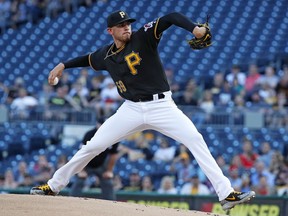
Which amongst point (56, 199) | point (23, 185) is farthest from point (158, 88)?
point (23, 185)

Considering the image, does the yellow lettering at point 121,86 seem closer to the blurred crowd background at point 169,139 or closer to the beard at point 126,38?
the beard at point 126,38

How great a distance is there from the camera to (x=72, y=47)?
18.4 metres

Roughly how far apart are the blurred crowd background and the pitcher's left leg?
14.9 ft

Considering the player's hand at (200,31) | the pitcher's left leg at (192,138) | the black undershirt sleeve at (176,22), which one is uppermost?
the black undershirt sleeve at (176,22)

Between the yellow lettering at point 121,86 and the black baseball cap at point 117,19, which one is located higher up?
the black baseball cap at point 117,19

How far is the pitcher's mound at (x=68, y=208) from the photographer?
6.54 metres

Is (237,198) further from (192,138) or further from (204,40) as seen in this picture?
(204,40)

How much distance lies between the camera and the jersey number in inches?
281

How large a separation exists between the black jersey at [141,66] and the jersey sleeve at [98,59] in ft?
0.83

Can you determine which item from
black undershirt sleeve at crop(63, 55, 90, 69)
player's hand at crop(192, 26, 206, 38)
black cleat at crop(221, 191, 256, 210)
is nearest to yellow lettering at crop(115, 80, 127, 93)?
black undershirt sleeve at crop(63, 55, 90, 69)

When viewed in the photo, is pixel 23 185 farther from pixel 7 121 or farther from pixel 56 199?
pixel 56 199

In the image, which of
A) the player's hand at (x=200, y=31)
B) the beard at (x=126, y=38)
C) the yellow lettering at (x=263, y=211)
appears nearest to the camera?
the player's hand at (x=200, y=31)

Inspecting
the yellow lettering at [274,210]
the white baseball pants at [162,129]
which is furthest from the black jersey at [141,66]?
the yellow lettering at [274,210]

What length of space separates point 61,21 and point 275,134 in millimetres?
7743
